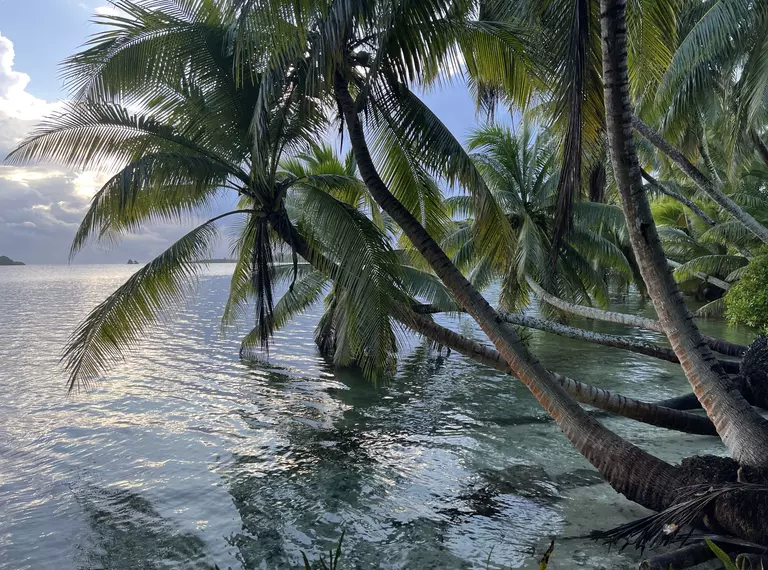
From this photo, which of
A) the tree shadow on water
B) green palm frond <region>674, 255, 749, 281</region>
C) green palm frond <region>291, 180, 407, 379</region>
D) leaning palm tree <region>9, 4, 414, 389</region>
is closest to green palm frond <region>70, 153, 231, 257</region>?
leaning palm tree <region>9, 4, 414, 389</region>

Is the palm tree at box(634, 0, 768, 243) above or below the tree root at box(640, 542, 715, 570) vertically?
above

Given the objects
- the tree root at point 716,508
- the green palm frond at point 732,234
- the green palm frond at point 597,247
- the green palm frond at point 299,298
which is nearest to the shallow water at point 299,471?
the tree root at point 716,508

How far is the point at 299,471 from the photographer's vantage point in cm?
814

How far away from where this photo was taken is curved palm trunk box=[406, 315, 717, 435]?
262 inches

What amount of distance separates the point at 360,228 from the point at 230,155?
102 inches

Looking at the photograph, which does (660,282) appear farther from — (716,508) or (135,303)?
(135,303)

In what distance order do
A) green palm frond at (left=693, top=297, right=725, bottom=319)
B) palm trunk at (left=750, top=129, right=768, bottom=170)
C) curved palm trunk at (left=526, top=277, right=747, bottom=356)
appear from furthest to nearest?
green palm frond at (left=693, top=297, right=725, bottom=319) < palm trunk at (left=750, top=129, right=768, bottom=170) < curved palm trunk at (left=526, top=277, right=747, bottom=356)

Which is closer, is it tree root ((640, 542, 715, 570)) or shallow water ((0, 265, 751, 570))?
tree root ((640, 542, 715, 570))

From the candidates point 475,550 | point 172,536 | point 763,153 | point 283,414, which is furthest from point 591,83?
point 763,153

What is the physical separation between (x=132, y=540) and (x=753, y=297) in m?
14.3

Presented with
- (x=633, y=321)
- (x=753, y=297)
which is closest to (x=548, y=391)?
(x=633, y=321)

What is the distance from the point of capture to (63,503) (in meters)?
7.13

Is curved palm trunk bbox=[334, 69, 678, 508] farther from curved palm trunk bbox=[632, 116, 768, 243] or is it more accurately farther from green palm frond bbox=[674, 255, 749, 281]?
green palm frond bbox=[674, 255, 749, 281]

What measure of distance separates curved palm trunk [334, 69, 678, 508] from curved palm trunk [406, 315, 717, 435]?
1.69 feet
